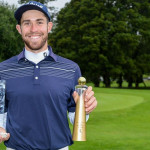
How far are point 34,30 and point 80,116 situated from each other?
0.91 metres

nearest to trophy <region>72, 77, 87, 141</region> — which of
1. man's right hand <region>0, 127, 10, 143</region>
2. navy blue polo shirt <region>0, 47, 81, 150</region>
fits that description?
navy blue polo shirt <region>0, 47, 81, 150</region>

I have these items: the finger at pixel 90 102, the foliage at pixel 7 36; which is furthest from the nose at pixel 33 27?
the foliage at pixel 7 36

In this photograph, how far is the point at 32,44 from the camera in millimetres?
3008

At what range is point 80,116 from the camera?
2854 millimetres

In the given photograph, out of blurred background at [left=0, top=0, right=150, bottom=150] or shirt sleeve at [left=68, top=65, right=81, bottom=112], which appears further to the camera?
blurred background at [left=0, top=0, right=150, bottom=150]

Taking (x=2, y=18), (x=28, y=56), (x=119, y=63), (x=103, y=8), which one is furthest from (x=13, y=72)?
(x=103, y=8)

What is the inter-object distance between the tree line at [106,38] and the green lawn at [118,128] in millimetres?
24398

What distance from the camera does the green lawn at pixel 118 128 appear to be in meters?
7.98

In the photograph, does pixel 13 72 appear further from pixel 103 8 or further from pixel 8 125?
pixel 103 8

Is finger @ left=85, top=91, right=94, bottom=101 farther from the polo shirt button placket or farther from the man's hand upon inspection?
the polo shirt button placket

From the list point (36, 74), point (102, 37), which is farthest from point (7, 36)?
point (36, 74)

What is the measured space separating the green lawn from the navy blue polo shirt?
472cm

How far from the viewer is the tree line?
4072 cm

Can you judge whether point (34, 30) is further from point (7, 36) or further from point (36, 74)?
point (7, 36)
